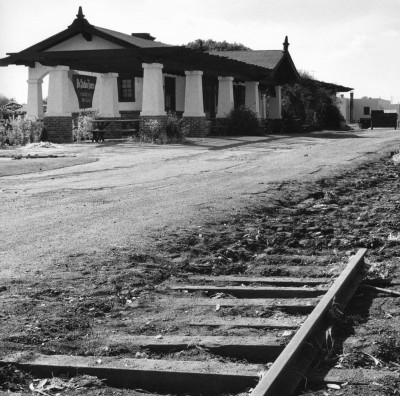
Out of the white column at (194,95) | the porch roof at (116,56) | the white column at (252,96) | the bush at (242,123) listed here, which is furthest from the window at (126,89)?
the white column at (194,95)

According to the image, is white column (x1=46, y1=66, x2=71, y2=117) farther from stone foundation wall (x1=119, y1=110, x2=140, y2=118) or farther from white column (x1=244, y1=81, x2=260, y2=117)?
white column (x1=244, y1=81, x2=260, y2=117)

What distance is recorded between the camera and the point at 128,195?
39.3 feet

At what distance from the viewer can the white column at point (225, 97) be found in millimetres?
36844

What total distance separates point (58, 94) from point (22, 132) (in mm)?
2323

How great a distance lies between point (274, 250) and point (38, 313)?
3284mm

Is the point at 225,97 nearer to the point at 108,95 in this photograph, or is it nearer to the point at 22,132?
the point at 108,95

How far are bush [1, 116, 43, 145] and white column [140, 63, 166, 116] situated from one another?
4299mm

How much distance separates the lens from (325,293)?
239 inches

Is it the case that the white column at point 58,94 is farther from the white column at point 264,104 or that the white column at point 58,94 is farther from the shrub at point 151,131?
the white column at point 264,104

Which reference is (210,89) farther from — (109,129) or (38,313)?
(38,313)

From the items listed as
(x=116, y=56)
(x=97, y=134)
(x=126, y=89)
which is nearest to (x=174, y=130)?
(x=97, y=134)

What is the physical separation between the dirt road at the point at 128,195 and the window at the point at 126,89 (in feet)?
54.7

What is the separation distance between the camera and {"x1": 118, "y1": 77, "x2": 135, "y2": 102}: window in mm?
38750

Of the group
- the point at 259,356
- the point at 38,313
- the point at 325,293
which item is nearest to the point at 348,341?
the point at 259,356
